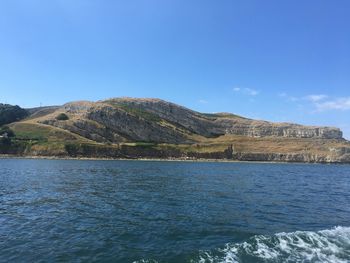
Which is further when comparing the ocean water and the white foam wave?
the ocean water

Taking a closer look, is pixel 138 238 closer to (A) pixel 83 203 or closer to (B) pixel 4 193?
(A) pixel 83 203

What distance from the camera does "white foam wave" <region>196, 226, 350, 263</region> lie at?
20.5 meters

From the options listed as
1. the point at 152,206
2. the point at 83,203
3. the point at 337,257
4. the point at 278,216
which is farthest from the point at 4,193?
the point at 337,257

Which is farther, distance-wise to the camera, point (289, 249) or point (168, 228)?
point (168, 228)

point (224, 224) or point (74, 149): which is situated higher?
point (74, 149)

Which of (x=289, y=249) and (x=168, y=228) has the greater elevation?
(x=168, y=228)

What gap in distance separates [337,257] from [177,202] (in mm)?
20020

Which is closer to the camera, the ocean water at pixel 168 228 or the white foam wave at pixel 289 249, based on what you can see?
the white foam wave at pixel 289 249

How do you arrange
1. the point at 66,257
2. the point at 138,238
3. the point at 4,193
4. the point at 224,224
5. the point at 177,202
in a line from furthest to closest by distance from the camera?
1. the point at 4,193
2. the point at 177,202
3. the point at 224,224
4. the point at 138,238
5. the point at 66,257

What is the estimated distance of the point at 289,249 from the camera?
72.6 ft

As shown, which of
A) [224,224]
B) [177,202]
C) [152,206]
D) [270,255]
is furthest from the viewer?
[177,202]

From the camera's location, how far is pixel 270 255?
21.0m

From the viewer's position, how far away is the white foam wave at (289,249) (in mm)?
20458

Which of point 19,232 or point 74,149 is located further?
point 74,149
